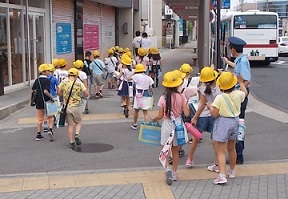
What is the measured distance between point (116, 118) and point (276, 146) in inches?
171

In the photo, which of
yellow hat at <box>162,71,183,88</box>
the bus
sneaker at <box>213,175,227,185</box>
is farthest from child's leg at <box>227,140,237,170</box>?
the bus

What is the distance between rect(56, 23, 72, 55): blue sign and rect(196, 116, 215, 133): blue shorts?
1216 centimetres

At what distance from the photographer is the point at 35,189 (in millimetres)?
6203

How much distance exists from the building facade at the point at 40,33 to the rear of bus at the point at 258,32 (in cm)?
782

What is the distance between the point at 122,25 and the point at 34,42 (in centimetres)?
1325

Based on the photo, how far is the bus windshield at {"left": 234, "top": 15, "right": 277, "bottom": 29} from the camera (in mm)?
26656

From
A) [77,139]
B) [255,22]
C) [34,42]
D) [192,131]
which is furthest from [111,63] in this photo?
[255,22]

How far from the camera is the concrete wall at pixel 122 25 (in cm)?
2916

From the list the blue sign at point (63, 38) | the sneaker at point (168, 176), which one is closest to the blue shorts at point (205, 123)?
the sneaker at point (168, 176)

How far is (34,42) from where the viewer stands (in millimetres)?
16609

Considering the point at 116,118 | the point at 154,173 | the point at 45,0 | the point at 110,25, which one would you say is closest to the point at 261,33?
the point at 110,25

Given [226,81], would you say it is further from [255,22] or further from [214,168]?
[255,22]

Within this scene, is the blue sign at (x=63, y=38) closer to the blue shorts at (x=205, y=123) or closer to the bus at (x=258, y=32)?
the bus at (x=258, y=32)

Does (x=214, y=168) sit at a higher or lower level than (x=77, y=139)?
lower
